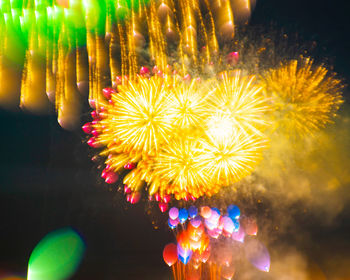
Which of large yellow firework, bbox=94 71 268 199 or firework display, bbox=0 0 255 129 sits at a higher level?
firework display, bbox=0 0 255 129

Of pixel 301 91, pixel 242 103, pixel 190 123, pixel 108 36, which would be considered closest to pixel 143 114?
pixel 190 123

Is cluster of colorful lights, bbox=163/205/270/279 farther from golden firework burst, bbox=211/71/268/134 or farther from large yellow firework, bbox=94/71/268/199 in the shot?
golden firework burst, bbox=211/71/268/134

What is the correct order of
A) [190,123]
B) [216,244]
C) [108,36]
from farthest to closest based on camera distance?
[216,244]
[108,36]
[190,123]

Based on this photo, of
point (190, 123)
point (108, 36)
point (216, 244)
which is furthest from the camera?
point (216, 244)

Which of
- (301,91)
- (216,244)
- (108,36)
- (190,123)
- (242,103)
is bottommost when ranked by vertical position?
(216,244)

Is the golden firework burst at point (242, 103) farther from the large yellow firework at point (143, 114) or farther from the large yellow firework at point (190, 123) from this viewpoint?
the large yellow firework at point (143, 114)

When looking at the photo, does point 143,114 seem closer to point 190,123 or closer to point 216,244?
point 190,123

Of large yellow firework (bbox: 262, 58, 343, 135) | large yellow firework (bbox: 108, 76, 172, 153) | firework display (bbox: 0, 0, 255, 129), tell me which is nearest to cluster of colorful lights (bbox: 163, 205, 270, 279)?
large yellow firework (bbox: 108, 76, 172, 153)
